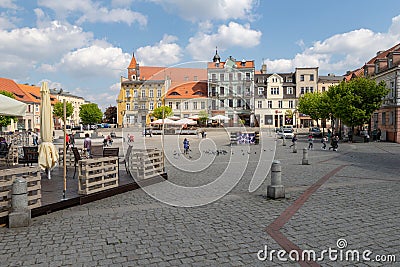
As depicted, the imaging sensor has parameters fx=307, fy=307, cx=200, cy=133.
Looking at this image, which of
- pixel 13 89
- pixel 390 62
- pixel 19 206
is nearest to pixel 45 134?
pixel 19 206

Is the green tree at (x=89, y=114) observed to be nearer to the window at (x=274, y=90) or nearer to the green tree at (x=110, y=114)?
the green tree at (x=110, y=114)

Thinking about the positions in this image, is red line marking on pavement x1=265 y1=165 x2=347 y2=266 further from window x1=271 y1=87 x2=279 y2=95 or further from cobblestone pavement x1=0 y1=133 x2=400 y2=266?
window x1=271 y1=87 x2=279 y2=95

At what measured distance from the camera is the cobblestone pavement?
483cm

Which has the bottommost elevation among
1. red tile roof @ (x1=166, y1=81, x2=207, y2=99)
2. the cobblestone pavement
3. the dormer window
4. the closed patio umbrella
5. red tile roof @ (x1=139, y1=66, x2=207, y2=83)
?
the cobblestone pavement

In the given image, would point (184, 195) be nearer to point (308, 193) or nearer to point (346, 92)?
point (308, 193)

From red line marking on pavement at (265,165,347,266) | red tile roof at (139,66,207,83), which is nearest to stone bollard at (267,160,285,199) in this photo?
red line marking on pavement at (265,165,347,266)

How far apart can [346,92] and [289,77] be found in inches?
1563

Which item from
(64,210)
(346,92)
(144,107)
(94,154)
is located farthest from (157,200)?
(346,92)

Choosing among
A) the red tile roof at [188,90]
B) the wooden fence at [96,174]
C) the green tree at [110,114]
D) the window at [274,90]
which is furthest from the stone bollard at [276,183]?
the green tree at [110,114]

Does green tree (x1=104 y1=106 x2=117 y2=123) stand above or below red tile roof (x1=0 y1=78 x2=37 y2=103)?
below

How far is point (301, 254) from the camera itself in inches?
195

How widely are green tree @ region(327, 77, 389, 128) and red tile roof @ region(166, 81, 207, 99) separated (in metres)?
26.9

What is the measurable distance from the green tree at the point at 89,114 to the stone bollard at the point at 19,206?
10987 centimetres

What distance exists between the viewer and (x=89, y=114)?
110m
